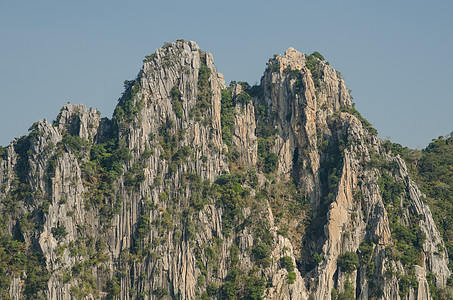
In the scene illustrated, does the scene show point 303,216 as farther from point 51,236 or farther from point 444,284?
point 51,236

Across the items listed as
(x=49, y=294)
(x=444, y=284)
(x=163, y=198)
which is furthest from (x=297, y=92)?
(x=49, y=294)

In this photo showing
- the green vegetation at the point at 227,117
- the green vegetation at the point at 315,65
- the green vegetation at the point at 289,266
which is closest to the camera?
the green vegetation at the point at 289,266

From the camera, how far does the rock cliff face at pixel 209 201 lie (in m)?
117

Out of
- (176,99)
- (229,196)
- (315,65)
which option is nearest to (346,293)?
(229,196)

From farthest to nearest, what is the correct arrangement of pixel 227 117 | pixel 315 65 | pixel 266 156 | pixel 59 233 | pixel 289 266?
pixel 315 65, pixel 227 117, pixel 266 156, pixel 59 233, pixel 289 266

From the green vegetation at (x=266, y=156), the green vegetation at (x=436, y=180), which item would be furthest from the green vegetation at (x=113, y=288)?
the green vegetation at (x=436, y=180)

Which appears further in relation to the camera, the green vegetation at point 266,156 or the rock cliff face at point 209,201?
the green vegetation at point 266,156

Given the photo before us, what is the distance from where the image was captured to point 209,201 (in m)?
121

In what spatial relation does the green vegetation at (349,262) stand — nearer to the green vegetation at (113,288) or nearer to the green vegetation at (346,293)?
the green vegetation at (346,293)

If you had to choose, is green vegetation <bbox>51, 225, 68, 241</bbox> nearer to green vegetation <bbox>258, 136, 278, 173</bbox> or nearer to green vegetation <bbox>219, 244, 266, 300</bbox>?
green vegetation <bbox>219, 244, 266, 300</bbox>

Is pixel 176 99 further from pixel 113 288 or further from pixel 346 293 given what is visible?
pixel 346 293

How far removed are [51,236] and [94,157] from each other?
13204 mm

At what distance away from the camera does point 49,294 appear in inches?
4518

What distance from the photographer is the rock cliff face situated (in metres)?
117
